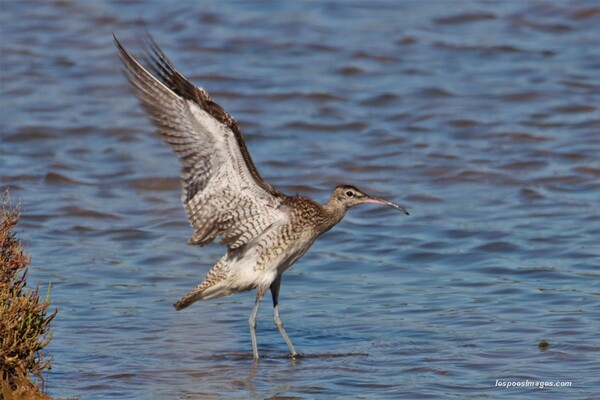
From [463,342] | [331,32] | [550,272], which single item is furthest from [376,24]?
[463,342]

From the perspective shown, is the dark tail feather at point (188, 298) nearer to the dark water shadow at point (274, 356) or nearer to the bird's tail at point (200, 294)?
the bird's tail at point (200, 294)

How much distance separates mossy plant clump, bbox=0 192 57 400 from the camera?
6496 mm

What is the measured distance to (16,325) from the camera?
6.48 meters

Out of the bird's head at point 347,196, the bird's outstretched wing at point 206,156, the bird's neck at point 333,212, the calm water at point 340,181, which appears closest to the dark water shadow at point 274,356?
the calm water at point 340,181

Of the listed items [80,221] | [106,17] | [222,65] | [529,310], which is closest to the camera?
[529,310]

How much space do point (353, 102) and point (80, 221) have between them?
16.3 ft

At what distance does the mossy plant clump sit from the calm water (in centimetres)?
64

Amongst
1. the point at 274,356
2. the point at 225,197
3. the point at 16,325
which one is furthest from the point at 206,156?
the point at 16,325

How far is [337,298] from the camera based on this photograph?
9.54 m

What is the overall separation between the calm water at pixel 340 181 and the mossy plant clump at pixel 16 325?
0.64m

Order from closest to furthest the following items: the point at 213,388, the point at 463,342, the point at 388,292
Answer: the point at 213,388 → the point at 463,342 → the point at 388,292

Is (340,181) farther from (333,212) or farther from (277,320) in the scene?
(277,320)

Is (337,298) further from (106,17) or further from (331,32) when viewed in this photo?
(106,17)

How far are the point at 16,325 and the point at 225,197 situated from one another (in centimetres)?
221
